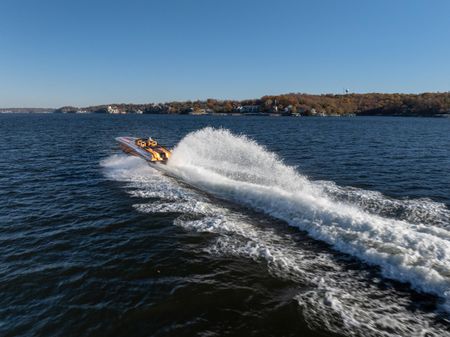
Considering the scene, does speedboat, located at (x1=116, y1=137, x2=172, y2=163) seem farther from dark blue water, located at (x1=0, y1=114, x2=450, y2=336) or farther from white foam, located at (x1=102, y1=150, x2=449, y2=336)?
white foam, located at (x1=102, y1=150, x2=449, y2=336)

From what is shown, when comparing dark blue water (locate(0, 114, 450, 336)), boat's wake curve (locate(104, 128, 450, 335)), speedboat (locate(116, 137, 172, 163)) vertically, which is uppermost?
speedboat (locate(116, 137, 172, 163))

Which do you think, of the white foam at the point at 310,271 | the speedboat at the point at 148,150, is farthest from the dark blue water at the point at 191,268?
the speedboat at the point at 148,150

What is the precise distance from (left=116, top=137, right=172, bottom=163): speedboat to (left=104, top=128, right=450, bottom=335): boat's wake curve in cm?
212

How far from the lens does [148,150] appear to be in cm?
3081

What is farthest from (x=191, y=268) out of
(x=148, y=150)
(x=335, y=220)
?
(x=148, y=150)

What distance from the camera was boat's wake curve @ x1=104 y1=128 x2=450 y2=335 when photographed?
10398 mm

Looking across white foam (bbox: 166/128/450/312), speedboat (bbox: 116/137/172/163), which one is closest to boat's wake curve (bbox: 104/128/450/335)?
white foam (bbox: 166/128/450/312)

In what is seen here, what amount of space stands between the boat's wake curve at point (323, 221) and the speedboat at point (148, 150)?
6.96ft

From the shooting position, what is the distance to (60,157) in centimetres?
3647

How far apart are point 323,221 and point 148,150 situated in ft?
65.2

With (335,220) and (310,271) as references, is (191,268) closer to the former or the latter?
(310,271)

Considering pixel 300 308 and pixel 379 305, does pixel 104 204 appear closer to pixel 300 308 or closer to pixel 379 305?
pixel 300 308

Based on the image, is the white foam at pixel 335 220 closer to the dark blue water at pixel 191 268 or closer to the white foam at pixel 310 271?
the dark blue water at pixel 191 268

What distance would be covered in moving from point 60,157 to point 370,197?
102ft
